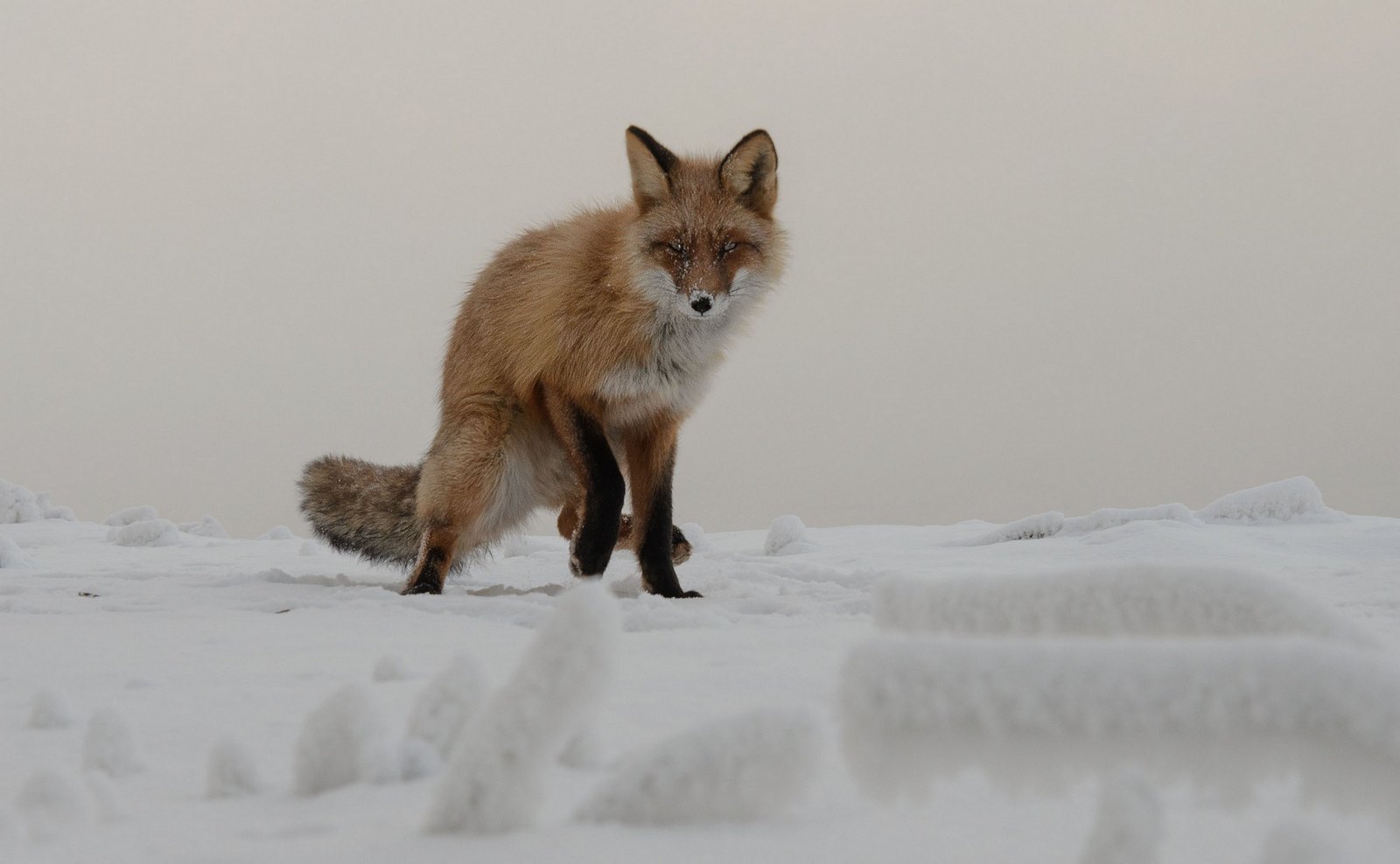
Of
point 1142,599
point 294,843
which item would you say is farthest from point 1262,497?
point 294,843

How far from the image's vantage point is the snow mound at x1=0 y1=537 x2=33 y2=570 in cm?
527

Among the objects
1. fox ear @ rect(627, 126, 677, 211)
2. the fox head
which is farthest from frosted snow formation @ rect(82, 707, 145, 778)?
fox ear @ rect(627, 126, 677, 211)

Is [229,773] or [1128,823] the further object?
[229,773]

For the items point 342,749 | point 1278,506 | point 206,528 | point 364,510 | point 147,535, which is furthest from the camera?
point 206,528

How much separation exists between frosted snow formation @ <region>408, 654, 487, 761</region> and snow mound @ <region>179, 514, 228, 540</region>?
819 cm

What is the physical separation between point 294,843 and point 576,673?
1.21 feet

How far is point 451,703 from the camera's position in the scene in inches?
52.9

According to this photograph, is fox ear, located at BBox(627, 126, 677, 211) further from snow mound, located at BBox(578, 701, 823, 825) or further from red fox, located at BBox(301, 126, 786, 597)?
snow mound, located at BBox(578, 701, 823, 825)

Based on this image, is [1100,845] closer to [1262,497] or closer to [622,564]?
[622,564]

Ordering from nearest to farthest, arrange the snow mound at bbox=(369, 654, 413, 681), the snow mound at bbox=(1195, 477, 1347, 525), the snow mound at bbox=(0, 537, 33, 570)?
the snow mound at bbox=(369, 654, 413, 681) < the snow mound at bbox=(0, 537, 33, 570) < the snow mound at bbox=(1195, 477, 1347, 525)

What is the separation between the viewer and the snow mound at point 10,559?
5266 mm

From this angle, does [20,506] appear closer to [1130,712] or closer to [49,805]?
[49,805]

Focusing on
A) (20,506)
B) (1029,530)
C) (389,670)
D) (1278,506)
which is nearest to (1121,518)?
(1029,530)

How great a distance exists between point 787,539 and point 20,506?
666 centimetres
